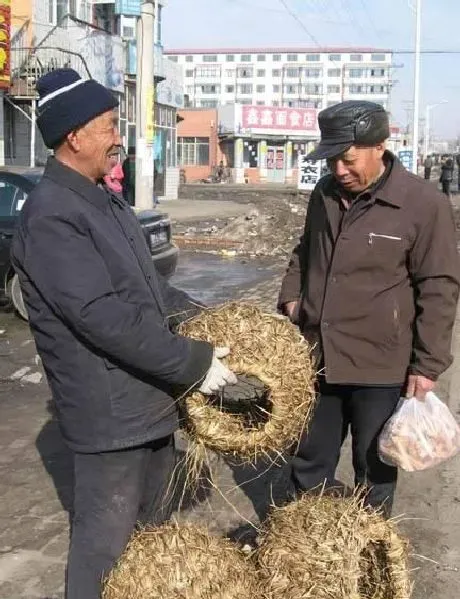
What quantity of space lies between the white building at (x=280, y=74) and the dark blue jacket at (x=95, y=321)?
131 meters

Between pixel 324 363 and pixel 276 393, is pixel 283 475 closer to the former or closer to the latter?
pixel 324 363

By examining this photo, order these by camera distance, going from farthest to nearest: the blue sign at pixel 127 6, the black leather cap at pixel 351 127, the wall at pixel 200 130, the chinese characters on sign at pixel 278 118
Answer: the chinese characters on sign at pixel 278 118, the wall at pixel 200 130, the blue sign at pixel 127 6, the black leather cap at pixel 351 127

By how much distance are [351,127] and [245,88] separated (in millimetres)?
142237

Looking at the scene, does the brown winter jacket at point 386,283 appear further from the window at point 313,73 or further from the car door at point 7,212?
the window at point 313,73

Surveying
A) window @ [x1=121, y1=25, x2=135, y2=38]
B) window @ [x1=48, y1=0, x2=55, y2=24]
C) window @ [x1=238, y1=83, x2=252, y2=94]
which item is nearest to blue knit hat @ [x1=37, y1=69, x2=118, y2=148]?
window @ [x1=48, y1=0, x2=55, y2=24]

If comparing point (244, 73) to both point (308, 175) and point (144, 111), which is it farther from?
point (144, 111)

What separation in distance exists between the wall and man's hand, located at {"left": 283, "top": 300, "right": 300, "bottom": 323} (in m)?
53.9

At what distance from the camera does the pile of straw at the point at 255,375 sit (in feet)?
9.37

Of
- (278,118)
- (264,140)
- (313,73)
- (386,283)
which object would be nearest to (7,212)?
(386,283)

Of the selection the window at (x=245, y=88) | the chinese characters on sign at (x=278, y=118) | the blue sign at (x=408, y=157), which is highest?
the window at (x=245, y=88)

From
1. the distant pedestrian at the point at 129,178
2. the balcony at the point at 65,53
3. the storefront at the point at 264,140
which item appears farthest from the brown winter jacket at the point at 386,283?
the storefront at the point at 264,140

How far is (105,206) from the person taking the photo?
270 cm

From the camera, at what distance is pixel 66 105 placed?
258 centimetres

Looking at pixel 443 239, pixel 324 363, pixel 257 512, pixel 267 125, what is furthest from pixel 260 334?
pixel 267 125
